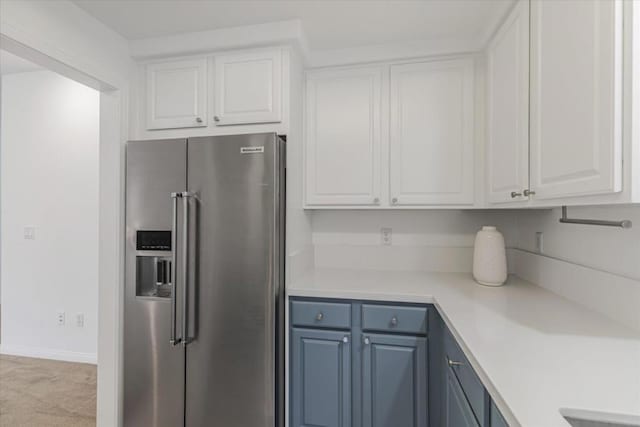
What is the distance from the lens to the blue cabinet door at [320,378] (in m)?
1.64

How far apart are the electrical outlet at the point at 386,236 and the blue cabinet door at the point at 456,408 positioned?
3.53 ft

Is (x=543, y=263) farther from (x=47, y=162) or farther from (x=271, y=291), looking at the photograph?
(x=47, y=162)

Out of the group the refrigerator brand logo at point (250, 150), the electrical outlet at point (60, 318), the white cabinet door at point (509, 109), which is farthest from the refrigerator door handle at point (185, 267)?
the electrical outlet at point (60, 318)

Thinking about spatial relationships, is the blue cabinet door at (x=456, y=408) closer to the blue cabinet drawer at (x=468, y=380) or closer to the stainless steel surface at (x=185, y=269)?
the blue cabinet drawer at (x=468, y=380)

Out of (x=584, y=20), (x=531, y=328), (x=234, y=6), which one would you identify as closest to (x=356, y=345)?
(x=531, y=328)

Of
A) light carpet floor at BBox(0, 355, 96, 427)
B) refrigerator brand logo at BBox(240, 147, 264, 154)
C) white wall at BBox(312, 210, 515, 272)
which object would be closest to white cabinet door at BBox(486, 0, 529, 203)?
white wall at BBox(312, 210, 515, 272)

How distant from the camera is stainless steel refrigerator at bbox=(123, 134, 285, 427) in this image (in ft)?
5.27

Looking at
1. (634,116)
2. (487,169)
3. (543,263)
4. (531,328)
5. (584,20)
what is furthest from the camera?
(487,169)

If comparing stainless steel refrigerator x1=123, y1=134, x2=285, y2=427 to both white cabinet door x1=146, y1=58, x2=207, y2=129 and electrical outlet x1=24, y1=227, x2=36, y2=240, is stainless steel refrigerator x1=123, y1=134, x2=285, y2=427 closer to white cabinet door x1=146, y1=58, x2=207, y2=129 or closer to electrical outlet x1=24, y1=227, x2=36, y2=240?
white cabinet door x1=146, y1=58, x2=207, y2=129

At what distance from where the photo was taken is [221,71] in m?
1.85

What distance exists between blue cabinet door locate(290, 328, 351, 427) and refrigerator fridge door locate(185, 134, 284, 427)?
4.4 inches

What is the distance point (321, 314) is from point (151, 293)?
3.25 ft

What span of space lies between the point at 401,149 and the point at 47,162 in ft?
10.3

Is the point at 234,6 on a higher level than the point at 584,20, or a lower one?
higher
